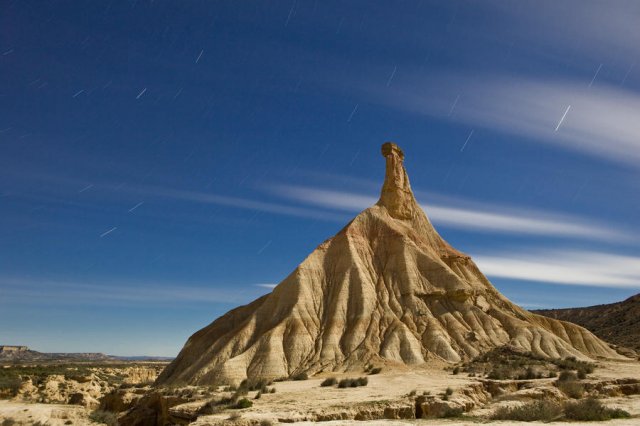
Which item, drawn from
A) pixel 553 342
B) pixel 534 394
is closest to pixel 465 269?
pixel 553 342

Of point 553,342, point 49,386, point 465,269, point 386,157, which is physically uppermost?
point 386,157

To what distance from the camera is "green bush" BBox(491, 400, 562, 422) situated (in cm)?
1802

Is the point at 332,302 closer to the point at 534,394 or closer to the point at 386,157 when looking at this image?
the point at 386,157

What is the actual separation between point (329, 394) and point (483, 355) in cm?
2560

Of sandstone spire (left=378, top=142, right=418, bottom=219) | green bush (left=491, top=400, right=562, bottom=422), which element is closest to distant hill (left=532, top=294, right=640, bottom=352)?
sandstone spire (left=378, top=142, right=418, bottom=219)

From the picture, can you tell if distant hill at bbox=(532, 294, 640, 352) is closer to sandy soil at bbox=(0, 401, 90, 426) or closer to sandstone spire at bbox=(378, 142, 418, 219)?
sandstone spire at bbox=(378, 142, 418, 219)

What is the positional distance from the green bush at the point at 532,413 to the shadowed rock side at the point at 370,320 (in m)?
29.7

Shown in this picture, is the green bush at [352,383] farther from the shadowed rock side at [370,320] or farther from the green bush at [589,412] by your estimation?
the green bush at [589,412]

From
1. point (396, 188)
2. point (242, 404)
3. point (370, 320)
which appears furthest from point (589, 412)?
point (396, 188)

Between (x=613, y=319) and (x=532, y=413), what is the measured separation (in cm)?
9055

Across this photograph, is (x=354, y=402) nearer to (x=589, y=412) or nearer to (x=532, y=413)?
(x=532, y=413)

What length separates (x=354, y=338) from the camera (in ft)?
174

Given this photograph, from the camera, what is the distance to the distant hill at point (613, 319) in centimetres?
8106

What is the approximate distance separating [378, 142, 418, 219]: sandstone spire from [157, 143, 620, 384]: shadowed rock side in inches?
107
